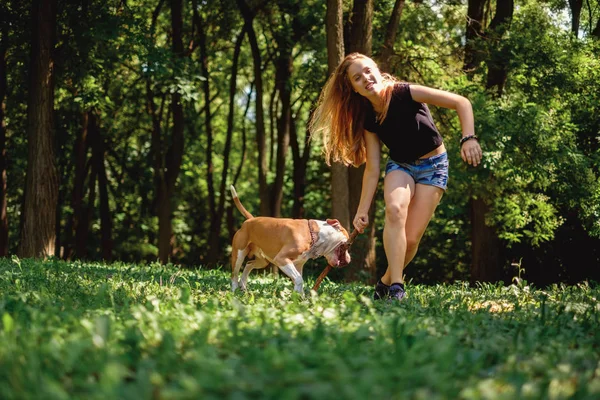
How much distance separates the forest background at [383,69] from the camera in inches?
566

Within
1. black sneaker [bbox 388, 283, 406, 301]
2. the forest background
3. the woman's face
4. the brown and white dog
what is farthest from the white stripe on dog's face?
the forest background

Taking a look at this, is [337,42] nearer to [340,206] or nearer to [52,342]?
[340,206]

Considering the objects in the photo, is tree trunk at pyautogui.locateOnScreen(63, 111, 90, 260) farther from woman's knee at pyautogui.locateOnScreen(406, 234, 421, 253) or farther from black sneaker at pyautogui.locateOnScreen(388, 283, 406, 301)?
black sneaker at pyautogui.locateOnScreen(388, 283, 406, 301)

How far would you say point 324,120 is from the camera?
726 cm

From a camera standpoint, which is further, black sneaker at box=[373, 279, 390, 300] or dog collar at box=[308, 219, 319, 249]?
dog collar at box=[308, 219, 319, 249]

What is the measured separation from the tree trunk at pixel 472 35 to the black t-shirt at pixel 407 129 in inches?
393

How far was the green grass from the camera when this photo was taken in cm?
275

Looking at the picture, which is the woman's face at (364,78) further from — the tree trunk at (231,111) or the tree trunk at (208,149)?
the tree trunk at (231,111)

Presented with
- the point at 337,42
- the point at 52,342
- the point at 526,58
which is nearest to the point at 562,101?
the point at 526,58

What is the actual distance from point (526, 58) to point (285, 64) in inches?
382

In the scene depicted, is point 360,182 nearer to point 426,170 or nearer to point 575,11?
point 426,170

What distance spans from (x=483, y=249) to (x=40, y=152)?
10504mm

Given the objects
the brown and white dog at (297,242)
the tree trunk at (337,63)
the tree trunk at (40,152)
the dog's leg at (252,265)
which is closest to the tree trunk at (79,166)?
the tree trunk at (40,152)

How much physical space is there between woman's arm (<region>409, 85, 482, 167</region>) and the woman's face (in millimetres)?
344
